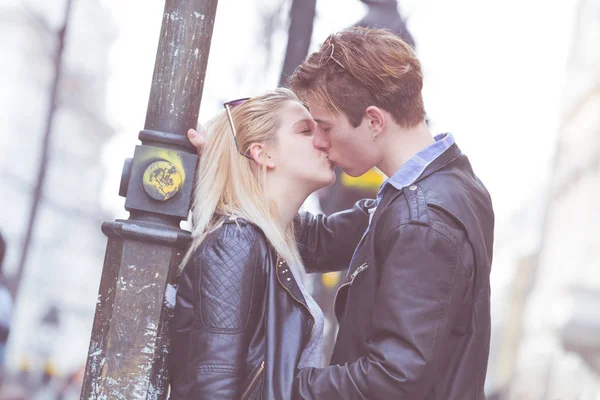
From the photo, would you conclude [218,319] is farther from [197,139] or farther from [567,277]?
[567,277]

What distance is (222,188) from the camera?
314 cm

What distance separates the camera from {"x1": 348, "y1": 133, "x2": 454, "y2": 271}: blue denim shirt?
2768 millimetres

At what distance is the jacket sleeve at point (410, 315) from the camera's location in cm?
254

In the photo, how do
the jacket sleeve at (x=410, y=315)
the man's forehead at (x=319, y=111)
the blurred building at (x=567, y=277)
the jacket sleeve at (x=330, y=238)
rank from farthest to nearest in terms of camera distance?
1. the blurred building at (x=567, y=277)
2. the jacket sleeve at (x=330, y=238)
3. the man's forehead at (x=319, y=111)
4. the jacket sleeve at (x=410, y=315)

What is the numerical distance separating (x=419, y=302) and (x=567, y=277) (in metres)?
24.2

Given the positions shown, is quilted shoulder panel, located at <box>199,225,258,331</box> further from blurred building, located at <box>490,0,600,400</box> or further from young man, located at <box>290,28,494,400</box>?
blurred building, located at <box>490,0,600,400</box>

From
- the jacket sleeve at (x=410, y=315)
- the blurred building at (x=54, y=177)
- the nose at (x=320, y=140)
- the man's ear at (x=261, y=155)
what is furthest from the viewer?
the blurred building at (x=54, y=177)

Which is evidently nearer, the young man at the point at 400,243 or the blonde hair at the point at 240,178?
the young man at the point at 400,243

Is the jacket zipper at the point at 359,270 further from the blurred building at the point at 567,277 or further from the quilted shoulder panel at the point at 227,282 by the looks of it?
the blurred building at the point at 567,277

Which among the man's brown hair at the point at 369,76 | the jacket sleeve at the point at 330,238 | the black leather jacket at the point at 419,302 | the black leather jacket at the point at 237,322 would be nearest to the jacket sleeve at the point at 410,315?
the black leather jacket at the point at 419,302

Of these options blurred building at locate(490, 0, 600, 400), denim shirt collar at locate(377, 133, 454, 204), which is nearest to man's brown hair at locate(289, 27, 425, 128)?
denim shirt collar at locate(377, 133, 454, 204)

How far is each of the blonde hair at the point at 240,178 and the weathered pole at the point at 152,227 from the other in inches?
5.4

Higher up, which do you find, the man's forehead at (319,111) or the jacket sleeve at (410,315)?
the man's forehead at (319,111)

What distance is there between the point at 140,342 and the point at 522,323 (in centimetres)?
3371
